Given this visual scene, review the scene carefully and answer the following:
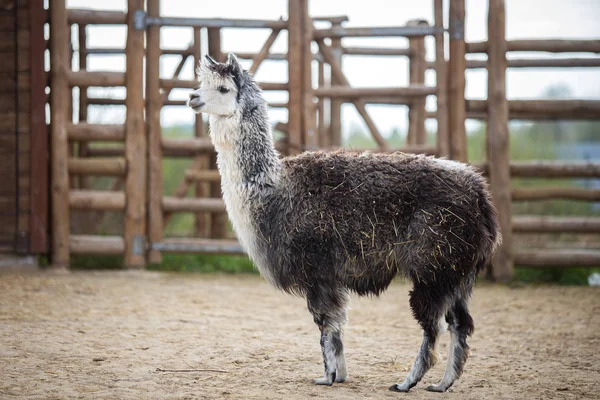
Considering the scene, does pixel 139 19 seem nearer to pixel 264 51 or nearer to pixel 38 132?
pixel 264 51

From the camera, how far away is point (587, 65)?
32.0ft

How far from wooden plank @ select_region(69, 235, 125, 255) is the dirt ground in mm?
488

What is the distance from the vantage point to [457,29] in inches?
381

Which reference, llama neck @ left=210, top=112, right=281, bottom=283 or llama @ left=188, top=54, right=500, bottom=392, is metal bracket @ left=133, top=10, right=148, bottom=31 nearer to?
llama @ left=188, top=54, right=500, bottom=392

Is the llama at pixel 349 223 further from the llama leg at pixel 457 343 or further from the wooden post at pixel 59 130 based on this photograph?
the wooden post at pixel 59 130

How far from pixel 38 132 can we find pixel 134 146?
114 centimetres

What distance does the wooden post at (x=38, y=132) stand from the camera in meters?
9.26

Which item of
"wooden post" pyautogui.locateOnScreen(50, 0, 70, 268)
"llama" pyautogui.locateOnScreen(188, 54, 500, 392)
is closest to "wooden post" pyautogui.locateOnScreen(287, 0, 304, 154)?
"wooden post" pyautogui.locateOnScreen(50, 0, 70, 268)

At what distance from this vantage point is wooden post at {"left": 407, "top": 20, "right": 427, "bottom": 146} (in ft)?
36.9

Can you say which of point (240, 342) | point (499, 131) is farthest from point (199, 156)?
point (240, 342)

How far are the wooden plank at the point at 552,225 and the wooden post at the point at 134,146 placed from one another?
4723 mm

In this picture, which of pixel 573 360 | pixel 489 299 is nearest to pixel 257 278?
pixel 489 299

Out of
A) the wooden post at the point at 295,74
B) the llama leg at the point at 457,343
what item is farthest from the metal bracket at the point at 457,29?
A: the llama leg at the point at 457,343

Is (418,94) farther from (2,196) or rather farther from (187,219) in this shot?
(187,219)
